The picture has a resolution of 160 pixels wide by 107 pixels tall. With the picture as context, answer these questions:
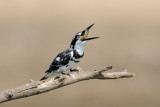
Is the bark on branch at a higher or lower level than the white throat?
lower

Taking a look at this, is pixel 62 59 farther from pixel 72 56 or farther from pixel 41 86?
pixel 41 86

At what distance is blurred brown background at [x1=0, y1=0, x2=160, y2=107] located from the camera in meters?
9.20

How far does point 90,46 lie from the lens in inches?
392

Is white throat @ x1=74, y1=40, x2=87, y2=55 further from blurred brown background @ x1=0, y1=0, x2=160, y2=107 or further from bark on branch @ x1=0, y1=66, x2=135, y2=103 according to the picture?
blurred brown background @ x1=0, y1=0, x2=160, y2=107

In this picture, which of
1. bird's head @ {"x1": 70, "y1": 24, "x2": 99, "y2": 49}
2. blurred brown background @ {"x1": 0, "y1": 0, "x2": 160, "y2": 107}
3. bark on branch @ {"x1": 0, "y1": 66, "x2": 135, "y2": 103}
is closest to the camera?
bark on branch @ {"x1": 0, "y1": 66, "x2": 135, "y2": 103}

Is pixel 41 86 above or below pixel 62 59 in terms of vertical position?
below

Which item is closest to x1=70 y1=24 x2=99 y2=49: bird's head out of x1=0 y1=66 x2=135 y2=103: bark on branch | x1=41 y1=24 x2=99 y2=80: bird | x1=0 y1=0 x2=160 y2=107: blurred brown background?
x1=41 y1=24 x2=99 y2=80: bird

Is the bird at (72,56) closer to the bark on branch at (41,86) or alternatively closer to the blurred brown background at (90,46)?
the bark on branch at (41,86)

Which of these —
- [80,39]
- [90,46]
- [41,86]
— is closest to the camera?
[41,86]

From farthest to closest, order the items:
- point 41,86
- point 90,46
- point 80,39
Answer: point 90,46 < point 80,39 < point 41,86

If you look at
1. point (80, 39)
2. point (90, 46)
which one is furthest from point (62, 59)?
point (90, 46)

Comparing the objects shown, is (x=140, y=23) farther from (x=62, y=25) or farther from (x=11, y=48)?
(x=11, y=48)

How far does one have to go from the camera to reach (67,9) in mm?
11109

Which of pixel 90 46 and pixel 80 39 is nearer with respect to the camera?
pixel 80 39
